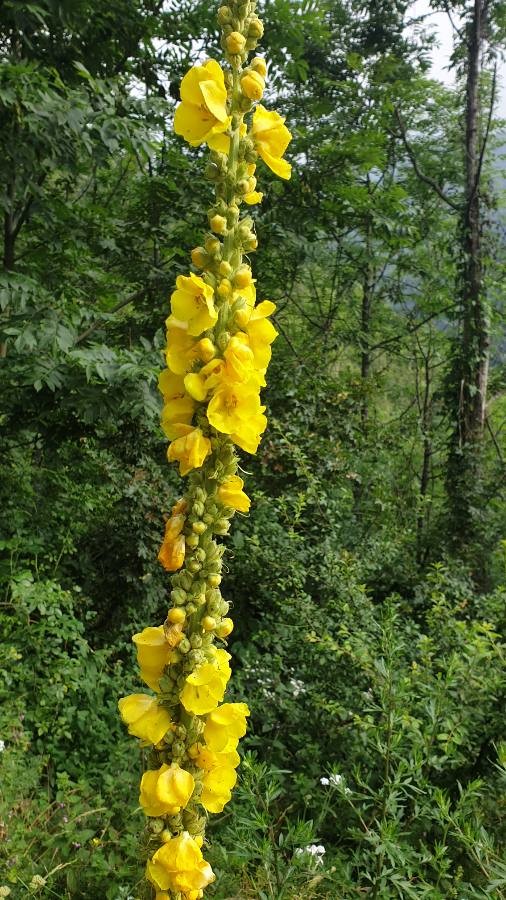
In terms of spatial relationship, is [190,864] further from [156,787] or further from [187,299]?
[187,299]

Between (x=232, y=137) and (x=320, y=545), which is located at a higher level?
(x=232, y=137)

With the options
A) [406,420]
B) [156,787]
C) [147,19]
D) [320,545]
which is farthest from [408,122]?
[156,787]

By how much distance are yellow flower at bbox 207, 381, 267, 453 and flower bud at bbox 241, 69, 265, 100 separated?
0.51m

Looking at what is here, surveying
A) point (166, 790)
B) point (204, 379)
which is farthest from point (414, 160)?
point (166, 790)

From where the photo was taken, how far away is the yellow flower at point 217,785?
3.67ft

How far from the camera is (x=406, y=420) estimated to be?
27.8ft

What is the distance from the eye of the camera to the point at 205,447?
1.06 m

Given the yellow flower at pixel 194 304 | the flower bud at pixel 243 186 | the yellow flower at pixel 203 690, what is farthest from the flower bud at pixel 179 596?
the flower bud at pixel 243 186

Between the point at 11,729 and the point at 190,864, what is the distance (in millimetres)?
2457

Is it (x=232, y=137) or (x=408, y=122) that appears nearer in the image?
(x=232, y=137)

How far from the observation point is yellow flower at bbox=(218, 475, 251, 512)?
1.10m

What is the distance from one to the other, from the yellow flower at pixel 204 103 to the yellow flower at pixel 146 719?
985mm

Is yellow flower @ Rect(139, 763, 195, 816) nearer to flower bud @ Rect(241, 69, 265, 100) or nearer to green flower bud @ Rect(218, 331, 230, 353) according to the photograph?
green flower bud @ Rect(218, 331, 230, 353)

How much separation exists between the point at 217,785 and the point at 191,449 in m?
0.60
